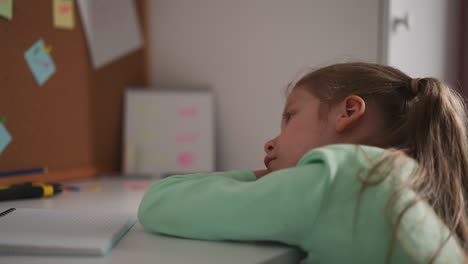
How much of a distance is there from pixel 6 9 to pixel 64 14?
21 cm

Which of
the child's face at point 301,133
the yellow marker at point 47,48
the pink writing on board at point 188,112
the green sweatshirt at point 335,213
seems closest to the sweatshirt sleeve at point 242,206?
the green sweatshirt at point 335,213

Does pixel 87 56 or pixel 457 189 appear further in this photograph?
pixel 87 56

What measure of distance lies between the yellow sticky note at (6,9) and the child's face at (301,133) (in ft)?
2.31

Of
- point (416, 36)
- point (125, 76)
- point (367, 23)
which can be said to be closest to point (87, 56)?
point (125, 76)

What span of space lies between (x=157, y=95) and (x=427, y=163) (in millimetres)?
1004

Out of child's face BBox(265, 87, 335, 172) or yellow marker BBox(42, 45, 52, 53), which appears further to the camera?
yellow marker BBox(42, 45, 52, 53)

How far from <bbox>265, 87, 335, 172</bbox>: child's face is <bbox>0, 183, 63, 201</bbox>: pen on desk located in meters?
0.51

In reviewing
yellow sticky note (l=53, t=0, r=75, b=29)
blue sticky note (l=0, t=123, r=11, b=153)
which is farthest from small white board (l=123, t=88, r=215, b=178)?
blue sticky note (l=0, t=123, r=11, b=153)

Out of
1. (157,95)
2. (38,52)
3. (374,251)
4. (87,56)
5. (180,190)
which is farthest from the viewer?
(157,95)

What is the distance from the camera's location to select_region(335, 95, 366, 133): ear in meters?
0.79

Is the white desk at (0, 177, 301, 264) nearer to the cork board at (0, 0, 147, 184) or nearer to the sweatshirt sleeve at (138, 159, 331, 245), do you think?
the sweatshirt sleeve at (138, 159, 331, 245)

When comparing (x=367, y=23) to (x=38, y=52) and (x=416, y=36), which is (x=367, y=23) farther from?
(x=38, y=52)

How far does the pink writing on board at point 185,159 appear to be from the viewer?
1.57 m

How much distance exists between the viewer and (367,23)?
1395 mm
